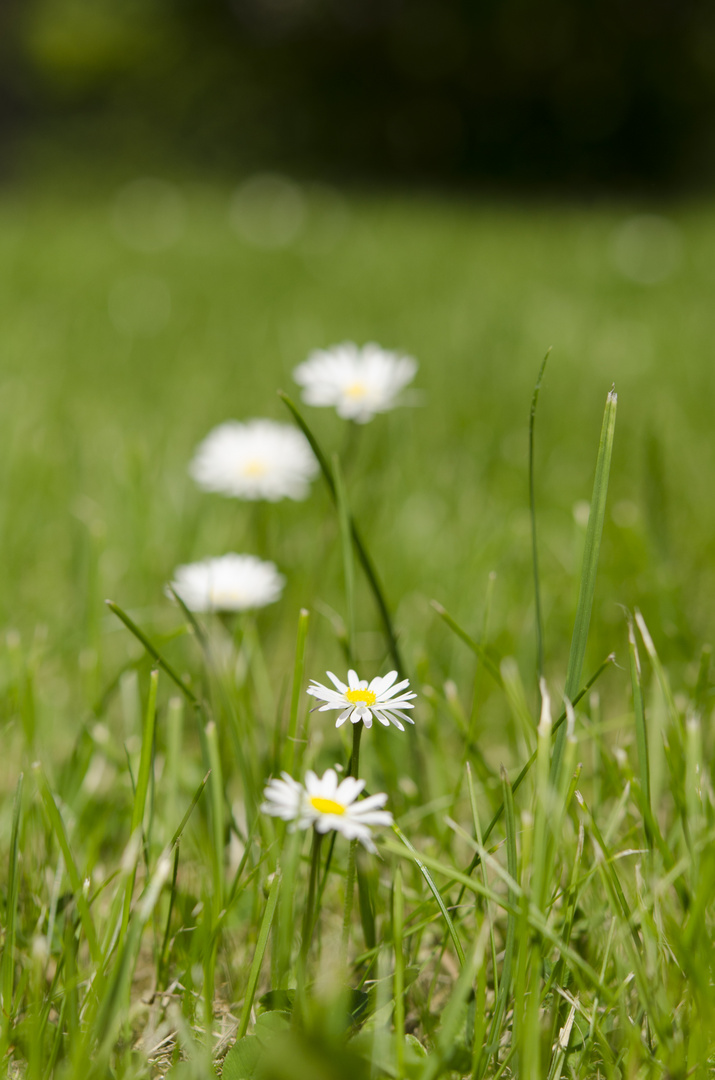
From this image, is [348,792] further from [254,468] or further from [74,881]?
[254,468]

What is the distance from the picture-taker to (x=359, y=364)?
39.2 inches

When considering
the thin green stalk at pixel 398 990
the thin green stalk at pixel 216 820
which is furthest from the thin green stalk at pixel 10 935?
the thin green stalk at pixel 398 990

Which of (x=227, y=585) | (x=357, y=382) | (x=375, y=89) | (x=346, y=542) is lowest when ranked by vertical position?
(x=227, y=585)

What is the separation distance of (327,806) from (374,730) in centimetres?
32

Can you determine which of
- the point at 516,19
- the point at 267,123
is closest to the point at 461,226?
the point at 516,19

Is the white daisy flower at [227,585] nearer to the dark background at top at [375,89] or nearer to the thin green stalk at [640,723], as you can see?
the thin green stalk at [640,723]

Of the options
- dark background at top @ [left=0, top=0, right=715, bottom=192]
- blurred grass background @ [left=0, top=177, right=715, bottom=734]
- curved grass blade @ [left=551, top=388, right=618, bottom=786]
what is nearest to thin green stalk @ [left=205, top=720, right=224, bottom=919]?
curved grass blade @ [left=551, top=388, right=618, bottom=786]

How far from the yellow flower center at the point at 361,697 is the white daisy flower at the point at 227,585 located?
39 centimetres

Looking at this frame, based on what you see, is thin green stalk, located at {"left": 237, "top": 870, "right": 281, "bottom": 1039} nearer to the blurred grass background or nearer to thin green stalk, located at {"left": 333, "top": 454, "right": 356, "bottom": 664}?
thin green stalk, located at {"left": 333, "top": 454, "right": 356, "bottom": 664}

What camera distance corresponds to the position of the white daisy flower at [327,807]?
0.44 m

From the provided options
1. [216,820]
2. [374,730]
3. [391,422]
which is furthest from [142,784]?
[391,422]

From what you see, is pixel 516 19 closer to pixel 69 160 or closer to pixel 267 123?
pixel 267 123

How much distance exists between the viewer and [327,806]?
1.56 feet

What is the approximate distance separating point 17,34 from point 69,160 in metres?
2.04
